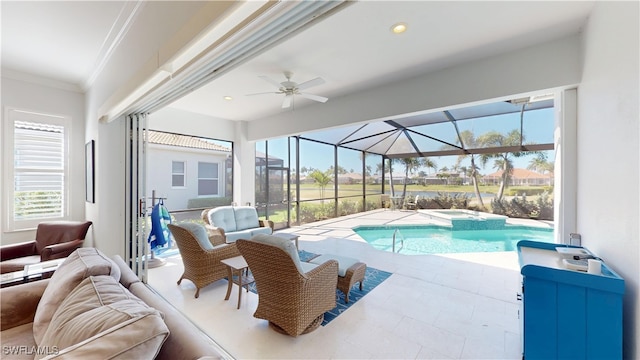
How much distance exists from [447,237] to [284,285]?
21.7ft

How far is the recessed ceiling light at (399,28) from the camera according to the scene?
89.5 inches

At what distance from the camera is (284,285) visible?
2125 millimetres

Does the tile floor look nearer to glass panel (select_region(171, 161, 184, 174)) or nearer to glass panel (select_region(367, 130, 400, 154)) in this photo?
glass panel (select_region(171, 161, 184, 174))

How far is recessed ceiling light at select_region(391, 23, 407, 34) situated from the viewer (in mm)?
2273

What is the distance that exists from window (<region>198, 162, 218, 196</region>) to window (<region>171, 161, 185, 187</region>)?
0.40 metres

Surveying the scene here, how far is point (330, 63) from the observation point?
10.0 feet

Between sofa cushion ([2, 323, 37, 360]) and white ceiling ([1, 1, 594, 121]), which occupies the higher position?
white ceiling ([1, 1, 594, 121])

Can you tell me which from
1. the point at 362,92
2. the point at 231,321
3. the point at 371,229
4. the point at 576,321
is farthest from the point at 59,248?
the point at 371,229

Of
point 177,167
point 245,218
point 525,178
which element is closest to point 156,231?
point 245,218

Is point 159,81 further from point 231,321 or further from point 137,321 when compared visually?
point 231,321

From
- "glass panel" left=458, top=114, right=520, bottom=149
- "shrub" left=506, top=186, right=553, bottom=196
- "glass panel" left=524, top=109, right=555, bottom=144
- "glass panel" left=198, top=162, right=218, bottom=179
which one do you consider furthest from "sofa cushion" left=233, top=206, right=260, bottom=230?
"shrub" left=506, top=186, right=553, bottom=196

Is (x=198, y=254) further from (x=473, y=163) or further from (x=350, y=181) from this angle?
(x=473, y=163)

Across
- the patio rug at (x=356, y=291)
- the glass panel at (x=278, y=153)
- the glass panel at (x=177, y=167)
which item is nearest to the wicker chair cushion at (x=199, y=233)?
the patio rug at (x=356, y=291)

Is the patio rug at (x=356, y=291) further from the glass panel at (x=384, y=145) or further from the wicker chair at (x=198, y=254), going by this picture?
the glass panel at (x=384, y=145)
